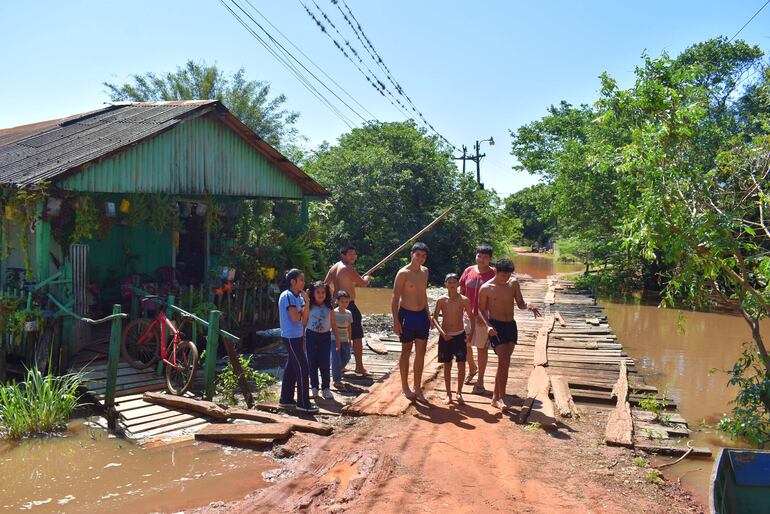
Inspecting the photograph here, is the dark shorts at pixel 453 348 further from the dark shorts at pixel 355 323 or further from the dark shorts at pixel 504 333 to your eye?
the dark shorts at pixel 355 323

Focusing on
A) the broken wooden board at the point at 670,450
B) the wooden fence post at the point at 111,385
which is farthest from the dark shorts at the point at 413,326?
the wooden fence post at the point at 111,385

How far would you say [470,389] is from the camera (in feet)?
27.0

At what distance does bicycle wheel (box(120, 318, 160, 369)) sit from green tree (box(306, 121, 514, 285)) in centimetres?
1531

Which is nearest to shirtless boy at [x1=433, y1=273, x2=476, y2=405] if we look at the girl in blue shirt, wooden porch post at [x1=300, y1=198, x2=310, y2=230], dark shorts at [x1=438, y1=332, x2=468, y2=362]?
dark shorts at [x1=438, y1=332, x2=468, y2=362]

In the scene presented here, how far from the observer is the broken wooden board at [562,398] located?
7.41 meters

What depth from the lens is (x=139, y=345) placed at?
29.0 feet

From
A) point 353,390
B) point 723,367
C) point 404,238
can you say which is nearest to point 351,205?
point 404,238

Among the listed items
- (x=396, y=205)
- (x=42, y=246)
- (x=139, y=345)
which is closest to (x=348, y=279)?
(x=139, y=345)

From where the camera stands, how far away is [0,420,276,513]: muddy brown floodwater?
5301 millimetres

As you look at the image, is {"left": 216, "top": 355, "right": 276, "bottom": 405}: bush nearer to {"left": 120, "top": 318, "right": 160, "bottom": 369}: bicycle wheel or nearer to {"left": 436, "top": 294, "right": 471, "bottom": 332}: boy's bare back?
{"left": 120, "top": 318, "right": 160, "bottom": 369}: bicycle wheel

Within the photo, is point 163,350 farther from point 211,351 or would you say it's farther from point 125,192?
point 125,192

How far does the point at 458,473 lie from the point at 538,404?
2.42 metres

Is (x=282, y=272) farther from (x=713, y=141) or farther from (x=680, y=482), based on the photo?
(x=713, y=141)

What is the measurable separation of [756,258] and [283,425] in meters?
5.56
